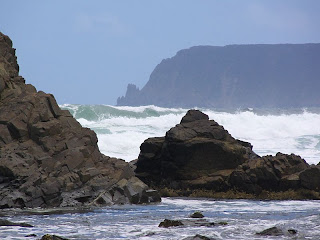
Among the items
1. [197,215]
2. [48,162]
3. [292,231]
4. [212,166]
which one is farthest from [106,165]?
[292,231]

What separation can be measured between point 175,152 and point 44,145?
7.27m

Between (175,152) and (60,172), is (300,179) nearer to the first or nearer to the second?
(175,152)

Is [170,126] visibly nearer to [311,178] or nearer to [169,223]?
[311,178]

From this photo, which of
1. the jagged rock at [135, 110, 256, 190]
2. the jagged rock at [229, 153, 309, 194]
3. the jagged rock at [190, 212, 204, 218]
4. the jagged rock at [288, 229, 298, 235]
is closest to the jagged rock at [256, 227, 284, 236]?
the jagged rock at [288, 229, 298, 235]

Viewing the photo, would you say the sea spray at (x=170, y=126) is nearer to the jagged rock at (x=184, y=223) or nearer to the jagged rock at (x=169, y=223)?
the jagged rock at (x=184, y=223)

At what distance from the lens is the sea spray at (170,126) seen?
58.0 m

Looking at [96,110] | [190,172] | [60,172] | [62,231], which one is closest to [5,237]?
[62,231]

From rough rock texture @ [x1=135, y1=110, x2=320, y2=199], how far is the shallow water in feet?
6.50

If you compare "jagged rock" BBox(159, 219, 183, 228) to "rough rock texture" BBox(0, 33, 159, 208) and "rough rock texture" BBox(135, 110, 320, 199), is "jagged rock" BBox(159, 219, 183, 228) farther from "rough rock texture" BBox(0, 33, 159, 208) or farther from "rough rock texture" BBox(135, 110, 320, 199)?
"rough rock texture" BBox(135, 110, 320, 199)

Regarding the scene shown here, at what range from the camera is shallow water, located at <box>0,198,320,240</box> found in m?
19.1

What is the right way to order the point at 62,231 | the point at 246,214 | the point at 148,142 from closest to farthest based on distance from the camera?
the point at 62,231 → the point at 246,214 → the point at 148,142

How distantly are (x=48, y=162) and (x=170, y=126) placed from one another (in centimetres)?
4557

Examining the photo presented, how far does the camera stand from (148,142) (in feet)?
116

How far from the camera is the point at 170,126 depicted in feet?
240
